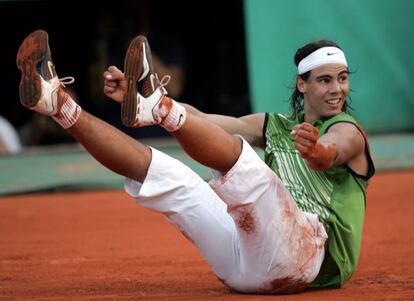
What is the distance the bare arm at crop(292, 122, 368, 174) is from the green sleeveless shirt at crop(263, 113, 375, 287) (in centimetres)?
4

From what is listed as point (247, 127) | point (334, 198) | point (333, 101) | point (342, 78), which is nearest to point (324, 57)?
point (342, 78)

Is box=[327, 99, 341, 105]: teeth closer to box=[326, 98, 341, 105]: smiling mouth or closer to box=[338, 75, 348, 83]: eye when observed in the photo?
box=[326, 98, 341, 105]: smiling mouth

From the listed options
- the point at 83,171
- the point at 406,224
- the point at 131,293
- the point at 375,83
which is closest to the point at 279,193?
the point at 131,293

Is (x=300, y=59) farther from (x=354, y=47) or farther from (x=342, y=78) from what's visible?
(x=354, y=47)

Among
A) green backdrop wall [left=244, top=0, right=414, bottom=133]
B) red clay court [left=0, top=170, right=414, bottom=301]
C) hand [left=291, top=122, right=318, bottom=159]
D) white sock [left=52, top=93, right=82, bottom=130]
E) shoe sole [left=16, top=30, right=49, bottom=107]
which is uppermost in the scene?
shoe sole [left=16, top=30, right=49, bottom=107]

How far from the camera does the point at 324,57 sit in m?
5.00

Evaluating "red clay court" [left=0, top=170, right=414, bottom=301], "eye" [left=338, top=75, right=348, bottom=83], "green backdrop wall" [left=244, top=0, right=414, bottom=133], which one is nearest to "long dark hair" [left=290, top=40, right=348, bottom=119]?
"eye" [left=338, top=75, right=348, bottom=83]

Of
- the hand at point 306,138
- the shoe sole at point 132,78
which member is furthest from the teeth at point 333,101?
the shoe sole at point 132,78

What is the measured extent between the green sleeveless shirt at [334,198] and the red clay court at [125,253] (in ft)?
0.60

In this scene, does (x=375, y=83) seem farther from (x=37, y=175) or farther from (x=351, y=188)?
(x=351, y=188)

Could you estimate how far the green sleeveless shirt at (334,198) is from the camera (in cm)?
475

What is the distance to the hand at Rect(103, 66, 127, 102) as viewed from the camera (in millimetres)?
4422

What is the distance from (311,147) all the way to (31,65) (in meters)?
1.19

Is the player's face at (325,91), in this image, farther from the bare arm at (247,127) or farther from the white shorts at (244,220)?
the white shorts at (244,220)
